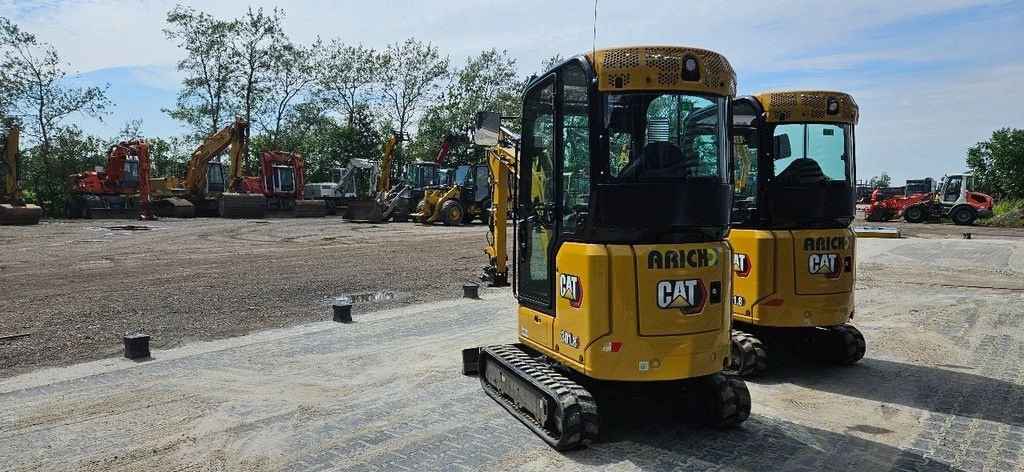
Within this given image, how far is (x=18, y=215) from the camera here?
27203 mm

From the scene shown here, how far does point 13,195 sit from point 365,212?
46.9 ft

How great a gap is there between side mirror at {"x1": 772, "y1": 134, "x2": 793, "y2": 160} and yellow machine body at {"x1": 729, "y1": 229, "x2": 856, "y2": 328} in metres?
0.80

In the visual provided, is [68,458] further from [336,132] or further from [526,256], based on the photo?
[336,132]

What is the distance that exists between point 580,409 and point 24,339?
6809mm

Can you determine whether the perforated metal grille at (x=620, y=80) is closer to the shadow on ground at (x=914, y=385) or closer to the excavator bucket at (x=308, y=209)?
the shadow on ground at (x=914, y=385)

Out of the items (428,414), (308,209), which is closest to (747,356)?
(428,414)

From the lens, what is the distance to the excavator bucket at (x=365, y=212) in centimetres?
3139

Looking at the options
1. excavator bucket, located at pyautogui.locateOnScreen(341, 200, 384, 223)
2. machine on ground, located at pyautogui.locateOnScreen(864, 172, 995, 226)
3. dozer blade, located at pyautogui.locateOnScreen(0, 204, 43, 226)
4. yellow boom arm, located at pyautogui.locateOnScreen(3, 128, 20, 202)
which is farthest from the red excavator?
machine on ground, located at pyautogui.locateOnScreen(864, 172, 995, 226)

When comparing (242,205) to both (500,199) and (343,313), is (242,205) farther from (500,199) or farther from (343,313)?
(500,199)

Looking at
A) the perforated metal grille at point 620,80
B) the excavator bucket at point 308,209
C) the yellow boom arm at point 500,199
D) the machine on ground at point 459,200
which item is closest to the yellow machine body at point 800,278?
the perforated metal grille at point 620,80

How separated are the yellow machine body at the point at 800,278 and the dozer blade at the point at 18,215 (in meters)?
28.8

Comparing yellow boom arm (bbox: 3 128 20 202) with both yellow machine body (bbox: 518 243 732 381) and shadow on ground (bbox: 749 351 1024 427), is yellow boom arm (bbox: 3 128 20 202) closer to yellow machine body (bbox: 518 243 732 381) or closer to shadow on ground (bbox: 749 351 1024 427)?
shadow on ground (bbox: 749 351 1024 427)

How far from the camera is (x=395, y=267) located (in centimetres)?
1572

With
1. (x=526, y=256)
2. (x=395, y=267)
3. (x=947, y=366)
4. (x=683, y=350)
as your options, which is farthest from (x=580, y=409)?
(x=395, y=267)
